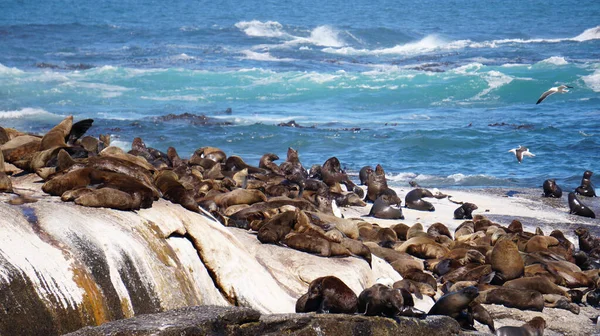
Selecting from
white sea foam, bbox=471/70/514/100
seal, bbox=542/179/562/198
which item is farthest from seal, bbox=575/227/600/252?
white sea foam, bbox=471/70/514/100

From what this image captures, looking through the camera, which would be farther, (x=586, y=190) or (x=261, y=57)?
(x=261, y=57)

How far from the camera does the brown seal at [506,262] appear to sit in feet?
26.9

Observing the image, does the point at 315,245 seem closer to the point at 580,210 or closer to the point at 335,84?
the point at 580,210

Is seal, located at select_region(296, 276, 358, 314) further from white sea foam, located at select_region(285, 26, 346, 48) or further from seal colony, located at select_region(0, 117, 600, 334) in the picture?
white sea foam, located at select_region(285, 26, 346, 48)

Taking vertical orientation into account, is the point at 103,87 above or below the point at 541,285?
above

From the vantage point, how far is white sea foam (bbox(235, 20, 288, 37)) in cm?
4825

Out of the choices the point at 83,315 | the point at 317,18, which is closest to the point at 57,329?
the point at 83,315

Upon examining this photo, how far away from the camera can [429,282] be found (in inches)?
310

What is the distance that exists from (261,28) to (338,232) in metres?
42.7

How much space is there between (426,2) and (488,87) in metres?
44.5

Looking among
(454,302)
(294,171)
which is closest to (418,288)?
(454,302)

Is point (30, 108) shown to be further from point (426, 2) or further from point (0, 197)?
point (426, 2)

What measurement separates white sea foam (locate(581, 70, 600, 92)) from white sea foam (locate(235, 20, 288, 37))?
21.7 metres

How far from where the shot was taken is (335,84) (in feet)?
101
